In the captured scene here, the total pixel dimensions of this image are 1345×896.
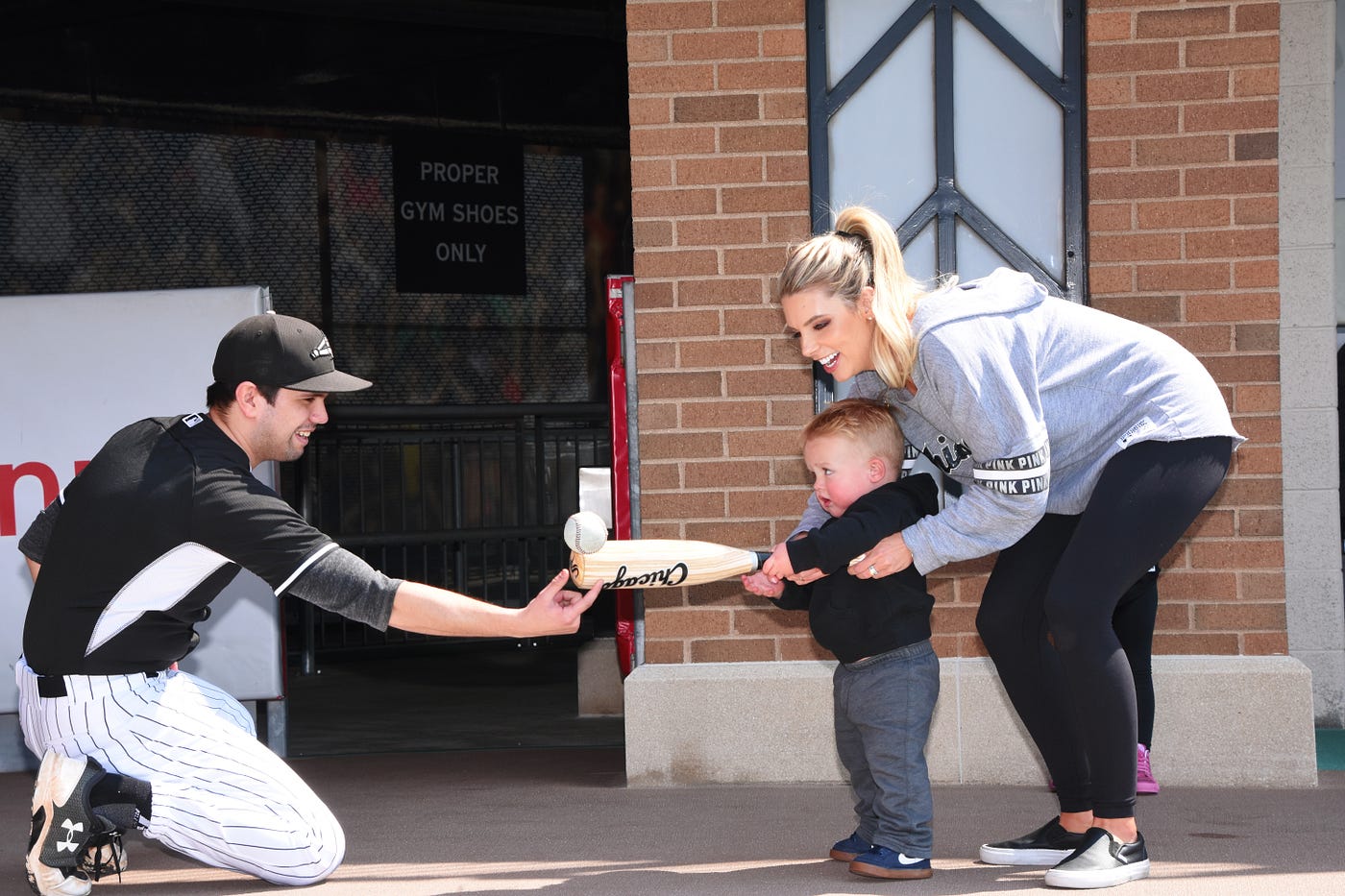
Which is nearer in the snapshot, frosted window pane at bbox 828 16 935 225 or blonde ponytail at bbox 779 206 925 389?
blonde ponytail at bbox 779 206 925 389

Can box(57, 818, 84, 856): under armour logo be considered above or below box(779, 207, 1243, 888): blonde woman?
below

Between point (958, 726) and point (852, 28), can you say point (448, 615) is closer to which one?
point (958, 726)

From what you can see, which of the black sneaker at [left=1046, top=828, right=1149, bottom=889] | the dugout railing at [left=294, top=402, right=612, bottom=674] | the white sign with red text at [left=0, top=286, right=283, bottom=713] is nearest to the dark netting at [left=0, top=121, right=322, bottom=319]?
the dugout railing at [left=294, top=402, right=612, bottom=674]

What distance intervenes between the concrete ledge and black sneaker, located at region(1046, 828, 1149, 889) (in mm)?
1389

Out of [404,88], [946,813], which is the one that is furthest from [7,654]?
[404,88]

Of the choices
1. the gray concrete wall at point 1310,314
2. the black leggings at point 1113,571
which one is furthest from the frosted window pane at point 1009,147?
the black leggings at point 1113,571

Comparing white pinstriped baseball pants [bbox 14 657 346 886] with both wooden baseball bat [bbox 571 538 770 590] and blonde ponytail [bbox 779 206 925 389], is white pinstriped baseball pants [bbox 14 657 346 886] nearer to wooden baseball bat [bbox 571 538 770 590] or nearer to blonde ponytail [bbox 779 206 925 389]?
wooden baseball bat [bbox 571 538 770 590]

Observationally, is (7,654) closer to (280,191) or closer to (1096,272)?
(1096,272)

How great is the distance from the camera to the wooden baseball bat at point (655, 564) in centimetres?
346

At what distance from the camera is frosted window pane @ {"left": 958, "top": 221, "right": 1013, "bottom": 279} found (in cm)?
514

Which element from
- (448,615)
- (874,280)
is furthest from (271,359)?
(874,280)

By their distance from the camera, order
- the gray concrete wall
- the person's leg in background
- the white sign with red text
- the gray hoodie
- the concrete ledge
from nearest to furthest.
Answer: the gray hoodie
the person's leg in background
the concrete ledge
the white sign with red text
the gray concrete wall

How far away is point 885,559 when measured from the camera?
3486 mm

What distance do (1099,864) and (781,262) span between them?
232 centimetres
